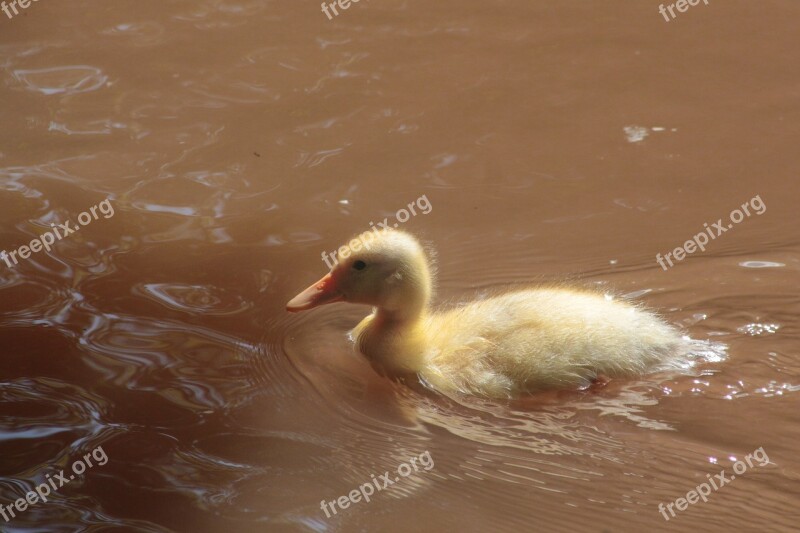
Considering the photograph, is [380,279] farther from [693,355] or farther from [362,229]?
[693,355]

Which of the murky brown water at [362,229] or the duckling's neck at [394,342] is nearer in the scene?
the murky brown water at [362,229]

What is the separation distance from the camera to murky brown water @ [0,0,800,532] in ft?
10.0

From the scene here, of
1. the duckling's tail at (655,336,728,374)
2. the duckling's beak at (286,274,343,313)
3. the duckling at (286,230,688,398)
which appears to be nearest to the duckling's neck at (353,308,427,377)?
the duckling at (286,230,688,398)

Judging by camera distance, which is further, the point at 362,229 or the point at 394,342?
the point at 362,229

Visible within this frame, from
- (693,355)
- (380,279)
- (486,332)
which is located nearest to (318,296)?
(380,279)

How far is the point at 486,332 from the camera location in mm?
3551

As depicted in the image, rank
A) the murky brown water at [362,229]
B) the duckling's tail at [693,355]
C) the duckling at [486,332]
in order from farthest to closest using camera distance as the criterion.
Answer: the duckling's tail at [693,355] → the duckling at [486,332] → the murky brown water at [362,229]

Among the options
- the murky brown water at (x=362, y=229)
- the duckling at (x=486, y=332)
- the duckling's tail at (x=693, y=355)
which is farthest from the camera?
the duckling's tail at (x=693, y=355)

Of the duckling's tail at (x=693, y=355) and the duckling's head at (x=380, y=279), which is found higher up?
the duckling's head at (x=380, y=279)

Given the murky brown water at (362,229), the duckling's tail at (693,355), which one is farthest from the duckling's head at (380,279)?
the duckling's tail at (693,355)

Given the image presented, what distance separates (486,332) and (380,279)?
44 centimetres

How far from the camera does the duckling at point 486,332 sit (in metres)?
3.48

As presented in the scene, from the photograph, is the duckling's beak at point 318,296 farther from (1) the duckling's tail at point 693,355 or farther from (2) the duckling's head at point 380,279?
(1) the duckling's tail at point 693,355

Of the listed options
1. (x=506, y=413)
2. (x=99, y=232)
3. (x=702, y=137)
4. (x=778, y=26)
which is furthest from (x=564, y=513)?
(x=778, y=26)
